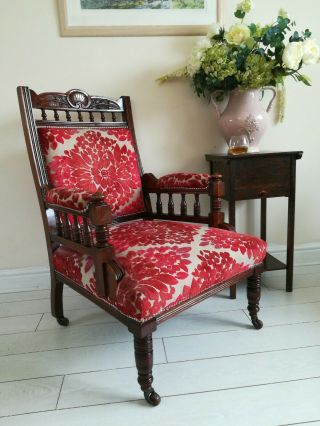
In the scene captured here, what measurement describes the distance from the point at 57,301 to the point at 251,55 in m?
1.33

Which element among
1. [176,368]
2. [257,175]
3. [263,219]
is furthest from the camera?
[263,219]

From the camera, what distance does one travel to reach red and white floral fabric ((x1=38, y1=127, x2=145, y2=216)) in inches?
47.9

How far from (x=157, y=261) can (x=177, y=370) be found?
1.46ft

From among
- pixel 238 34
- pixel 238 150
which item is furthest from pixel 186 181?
pixel 238 34

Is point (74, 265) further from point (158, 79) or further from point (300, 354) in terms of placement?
point (158, 79)

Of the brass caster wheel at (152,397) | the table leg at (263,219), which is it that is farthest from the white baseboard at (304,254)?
the brass caster wheel at (152,397)

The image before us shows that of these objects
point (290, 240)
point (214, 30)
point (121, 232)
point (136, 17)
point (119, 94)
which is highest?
point (136, 17)

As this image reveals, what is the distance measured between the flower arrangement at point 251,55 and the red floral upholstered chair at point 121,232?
1.40 ft

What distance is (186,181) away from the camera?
1.28 metres

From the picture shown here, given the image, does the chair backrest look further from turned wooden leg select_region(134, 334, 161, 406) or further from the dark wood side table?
turned wooden leg select_region(134, 334, 161, 406)

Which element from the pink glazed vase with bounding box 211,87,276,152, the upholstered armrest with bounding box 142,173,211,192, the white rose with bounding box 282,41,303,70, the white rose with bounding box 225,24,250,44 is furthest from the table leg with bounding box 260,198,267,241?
the white rose with bounding box 225,24,250,44

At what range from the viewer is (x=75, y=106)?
134cm

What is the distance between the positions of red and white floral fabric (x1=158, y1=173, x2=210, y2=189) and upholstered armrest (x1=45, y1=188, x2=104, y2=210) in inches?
19.2

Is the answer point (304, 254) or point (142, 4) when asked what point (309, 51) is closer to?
point (142, 4)
